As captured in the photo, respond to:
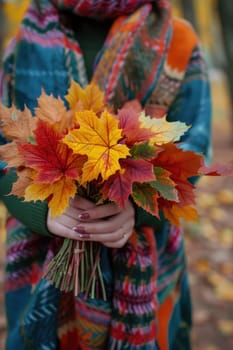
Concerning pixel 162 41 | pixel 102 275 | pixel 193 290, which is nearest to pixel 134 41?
pixel 162 41

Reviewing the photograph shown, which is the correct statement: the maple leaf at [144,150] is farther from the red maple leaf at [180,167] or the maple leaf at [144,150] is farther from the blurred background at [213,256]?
the blurred background at [213,256]

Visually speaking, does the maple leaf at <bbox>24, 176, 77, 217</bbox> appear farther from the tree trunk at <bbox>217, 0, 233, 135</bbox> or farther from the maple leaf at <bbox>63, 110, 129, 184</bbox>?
the tree trunk at <bbox>217, 0, 233, 135</bbox>

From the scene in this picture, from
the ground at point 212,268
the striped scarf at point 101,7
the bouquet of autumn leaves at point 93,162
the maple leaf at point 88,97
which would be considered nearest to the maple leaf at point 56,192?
the bouquet of autumn leaves at point 93,162

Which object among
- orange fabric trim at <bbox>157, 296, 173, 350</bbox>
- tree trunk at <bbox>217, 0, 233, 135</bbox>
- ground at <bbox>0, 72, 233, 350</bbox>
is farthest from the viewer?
tree trunk at <bbox>217, 0, 233, 135</bbox>

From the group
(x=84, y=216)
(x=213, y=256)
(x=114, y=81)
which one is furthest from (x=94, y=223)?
(x=213, y=256)

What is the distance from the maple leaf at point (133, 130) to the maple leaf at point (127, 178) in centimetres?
5

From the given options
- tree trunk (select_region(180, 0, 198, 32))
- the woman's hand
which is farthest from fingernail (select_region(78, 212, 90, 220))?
tree trunk (select_region(180, 0, 198, 32))

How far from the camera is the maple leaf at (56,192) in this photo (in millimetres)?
835

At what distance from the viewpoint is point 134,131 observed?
849 millimetres

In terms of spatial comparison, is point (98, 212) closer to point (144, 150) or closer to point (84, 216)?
point (84, 216)

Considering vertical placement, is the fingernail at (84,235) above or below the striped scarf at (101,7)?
→ below

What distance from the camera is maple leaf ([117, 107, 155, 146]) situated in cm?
84

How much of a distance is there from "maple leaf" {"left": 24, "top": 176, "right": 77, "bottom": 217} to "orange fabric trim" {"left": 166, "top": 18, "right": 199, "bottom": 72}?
1.86 ft

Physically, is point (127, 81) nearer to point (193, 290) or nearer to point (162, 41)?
point (162, 41)
